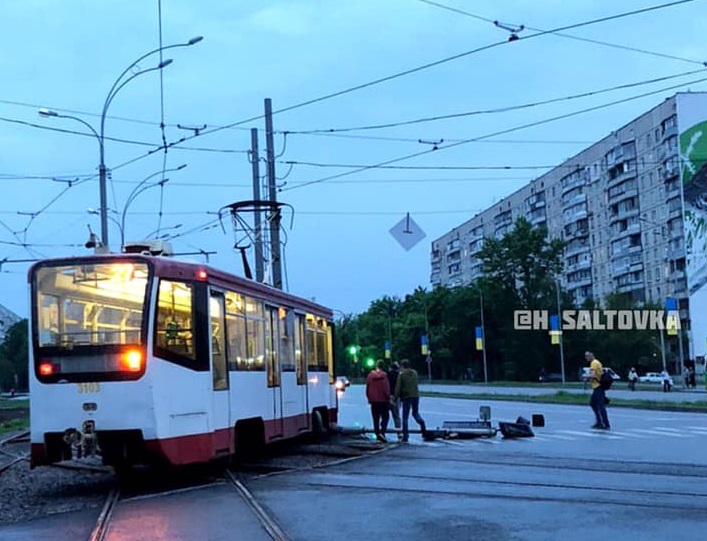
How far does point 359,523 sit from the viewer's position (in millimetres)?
10000

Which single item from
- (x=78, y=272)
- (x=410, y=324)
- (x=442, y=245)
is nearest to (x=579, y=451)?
(x=78, y=272)

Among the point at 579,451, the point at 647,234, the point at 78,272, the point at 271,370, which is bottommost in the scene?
the point at 579,451

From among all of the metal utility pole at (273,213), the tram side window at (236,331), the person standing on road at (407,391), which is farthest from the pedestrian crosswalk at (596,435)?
the metal utility pole at (273,213)

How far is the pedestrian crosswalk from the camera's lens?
68.7ft

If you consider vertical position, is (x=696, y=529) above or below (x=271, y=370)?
below

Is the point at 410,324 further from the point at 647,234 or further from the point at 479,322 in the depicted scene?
the point at 647,234

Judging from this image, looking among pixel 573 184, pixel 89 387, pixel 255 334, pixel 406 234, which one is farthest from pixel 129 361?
pixel 573 184

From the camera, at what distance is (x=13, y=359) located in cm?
13200

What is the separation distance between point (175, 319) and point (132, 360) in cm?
91

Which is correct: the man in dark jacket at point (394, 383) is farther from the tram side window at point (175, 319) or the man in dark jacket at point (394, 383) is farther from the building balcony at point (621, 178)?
the building balcony at point (621, 178)

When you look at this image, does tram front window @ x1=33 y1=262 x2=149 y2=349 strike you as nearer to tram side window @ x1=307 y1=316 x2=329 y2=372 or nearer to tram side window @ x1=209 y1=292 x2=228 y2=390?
tram side window @ x1=209 y1=292 x2=228 y2=390

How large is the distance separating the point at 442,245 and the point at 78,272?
133603 mm

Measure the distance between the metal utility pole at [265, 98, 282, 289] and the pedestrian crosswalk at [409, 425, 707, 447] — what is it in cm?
670

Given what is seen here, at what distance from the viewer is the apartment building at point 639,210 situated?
83.9m
